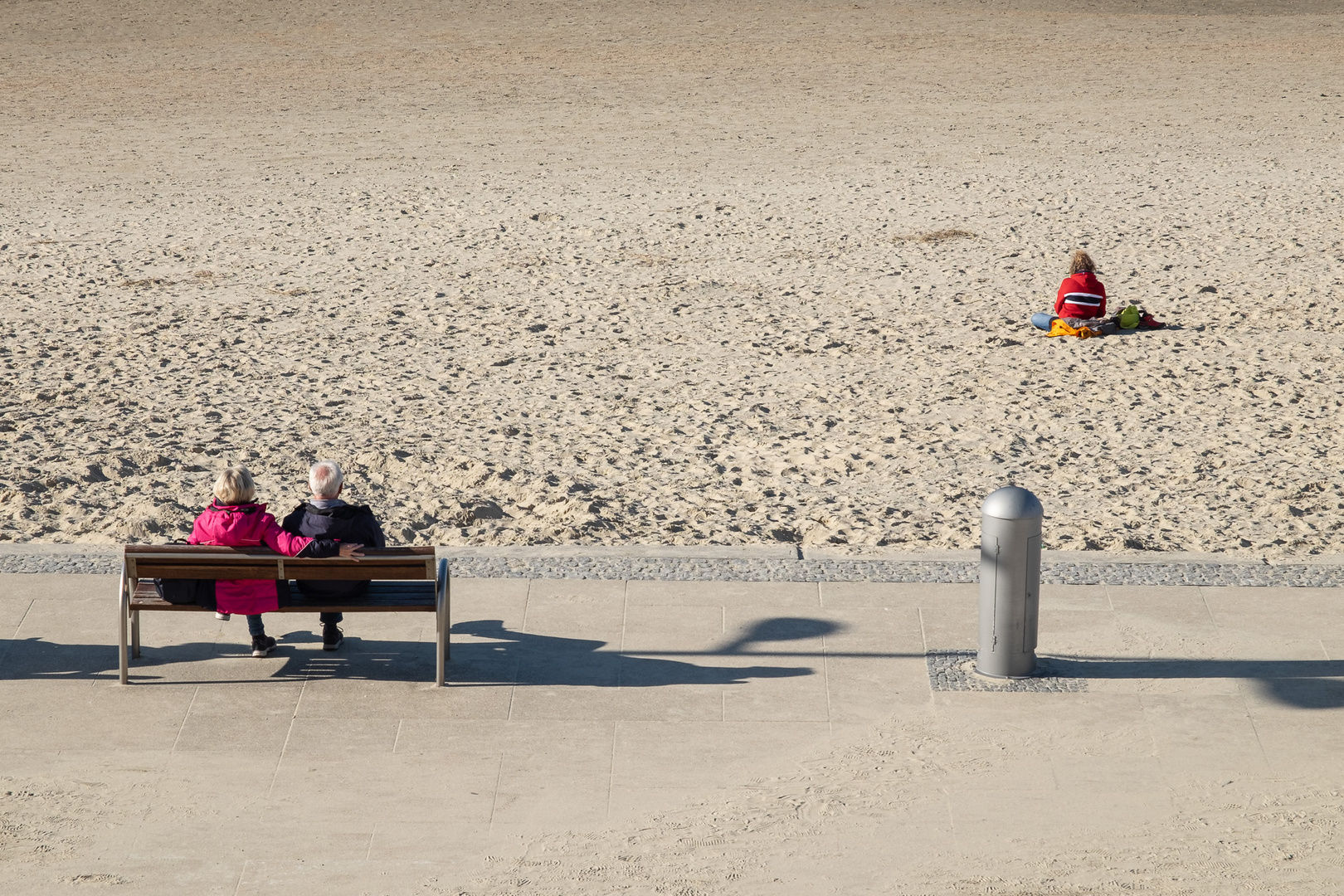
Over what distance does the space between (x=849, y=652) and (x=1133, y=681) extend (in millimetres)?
1147

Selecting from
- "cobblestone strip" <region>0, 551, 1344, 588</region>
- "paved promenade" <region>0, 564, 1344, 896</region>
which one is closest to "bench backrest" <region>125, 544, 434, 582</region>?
"paved promenade" <region>0, 564, 1344, 896</region>

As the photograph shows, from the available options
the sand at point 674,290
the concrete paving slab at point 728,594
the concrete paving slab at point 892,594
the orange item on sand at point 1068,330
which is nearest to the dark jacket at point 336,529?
the concrete paving slab at point 728,594

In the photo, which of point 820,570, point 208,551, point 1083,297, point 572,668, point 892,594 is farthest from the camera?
point 1083,297

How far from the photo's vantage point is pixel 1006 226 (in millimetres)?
14523

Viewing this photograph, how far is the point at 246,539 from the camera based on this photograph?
5.88 m

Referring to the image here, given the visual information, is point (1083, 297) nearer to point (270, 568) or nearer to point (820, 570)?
point (820, 570)

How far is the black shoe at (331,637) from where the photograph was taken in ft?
20.1

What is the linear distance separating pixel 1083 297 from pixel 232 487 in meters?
7.40

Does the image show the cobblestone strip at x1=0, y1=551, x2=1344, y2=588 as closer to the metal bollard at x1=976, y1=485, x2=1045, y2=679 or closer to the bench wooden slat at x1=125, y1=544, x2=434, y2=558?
the metal bollard at x1=976, y1=485, x2=1045, y2=679

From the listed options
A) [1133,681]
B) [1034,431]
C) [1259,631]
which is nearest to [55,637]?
[1133,681]

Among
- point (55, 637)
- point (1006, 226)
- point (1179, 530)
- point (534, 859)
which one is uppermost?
point (1006, 226)

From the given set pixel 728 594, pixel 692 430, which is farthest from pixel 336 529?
pixel 692 430

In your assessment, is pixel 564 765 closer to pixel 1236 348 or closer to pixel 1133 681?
pixel 1133 681

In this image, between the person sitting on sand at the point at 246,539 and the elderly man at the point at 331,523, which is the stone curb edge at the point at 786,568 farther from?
the person sitting on sand at the point at 246,539
